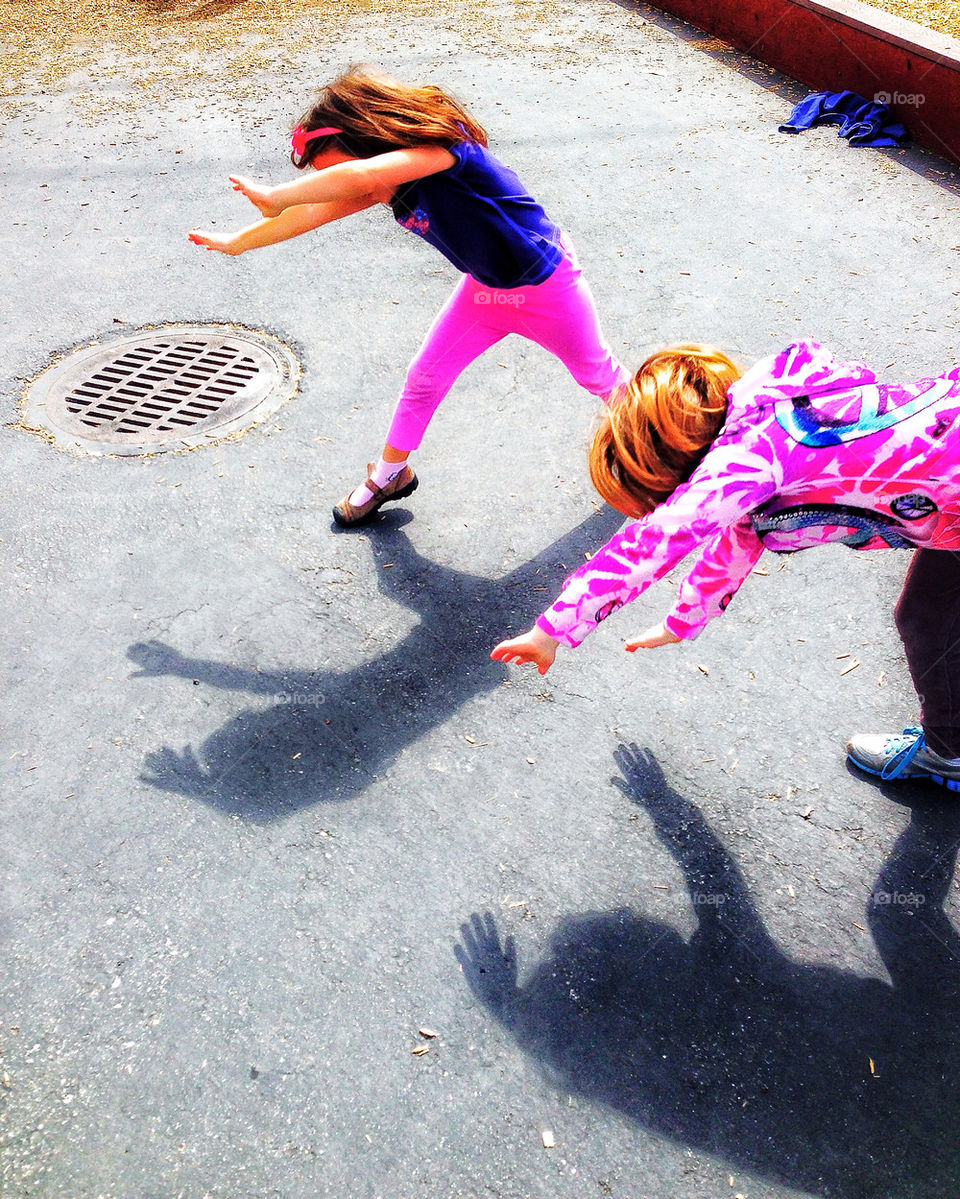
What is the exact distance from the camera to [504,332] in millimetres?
3658

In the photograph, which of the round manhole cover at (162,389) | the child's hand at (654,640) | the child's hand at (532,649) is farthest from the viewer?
the round manhole cover at (162,389)

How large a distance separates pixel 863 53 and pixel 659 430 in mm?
6618

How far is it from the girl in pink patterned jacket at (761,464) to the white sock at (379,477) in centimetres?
165

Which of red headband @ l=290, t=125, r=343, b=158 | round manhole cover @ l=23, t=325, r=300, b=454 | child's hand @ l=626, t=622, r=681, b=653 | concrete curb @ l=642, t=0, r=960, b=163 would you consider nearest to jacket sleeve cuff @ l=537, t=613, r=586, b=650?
child's hand @ l=626, t=622, r=681, b=653

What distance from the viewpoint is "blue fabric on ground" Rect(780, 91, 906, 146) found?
22.4 feet

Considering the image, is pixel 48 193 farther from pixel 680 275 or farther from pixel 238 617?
pixel 238 617

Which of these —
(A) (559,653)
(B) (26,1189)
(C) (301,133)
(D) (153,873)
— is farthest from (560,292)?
(B) (26,1189)

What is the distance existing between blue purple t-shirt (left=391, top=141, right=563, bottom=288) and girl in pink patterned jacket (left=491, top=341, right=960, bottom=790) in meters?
1.24

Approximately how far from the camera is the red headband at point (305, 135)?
10.0 ft

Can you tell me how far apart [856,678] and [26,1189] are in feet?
8.71

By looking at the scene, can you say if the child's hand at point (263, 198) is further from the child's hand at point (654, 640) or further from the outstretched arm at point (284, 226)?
the child's hand at point (654, 640)

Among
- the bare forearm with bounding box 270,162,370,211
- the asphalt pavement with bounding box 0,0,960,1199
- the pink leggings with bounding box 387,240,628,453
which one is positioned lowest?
the asphalt pavement with bounding box 0,0,960,1199

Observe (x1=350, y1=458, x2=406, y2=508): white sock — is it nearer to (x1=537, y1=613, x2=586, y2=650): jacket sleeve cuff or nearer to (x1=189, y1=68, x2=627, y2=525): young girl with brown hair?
(x1=189, y1=68, x2=627, y2=525): young girl with brown hair

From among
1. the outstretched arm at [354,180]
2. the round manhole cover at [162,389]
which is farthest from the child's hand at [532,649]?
the round manhole cover at [162,389]
